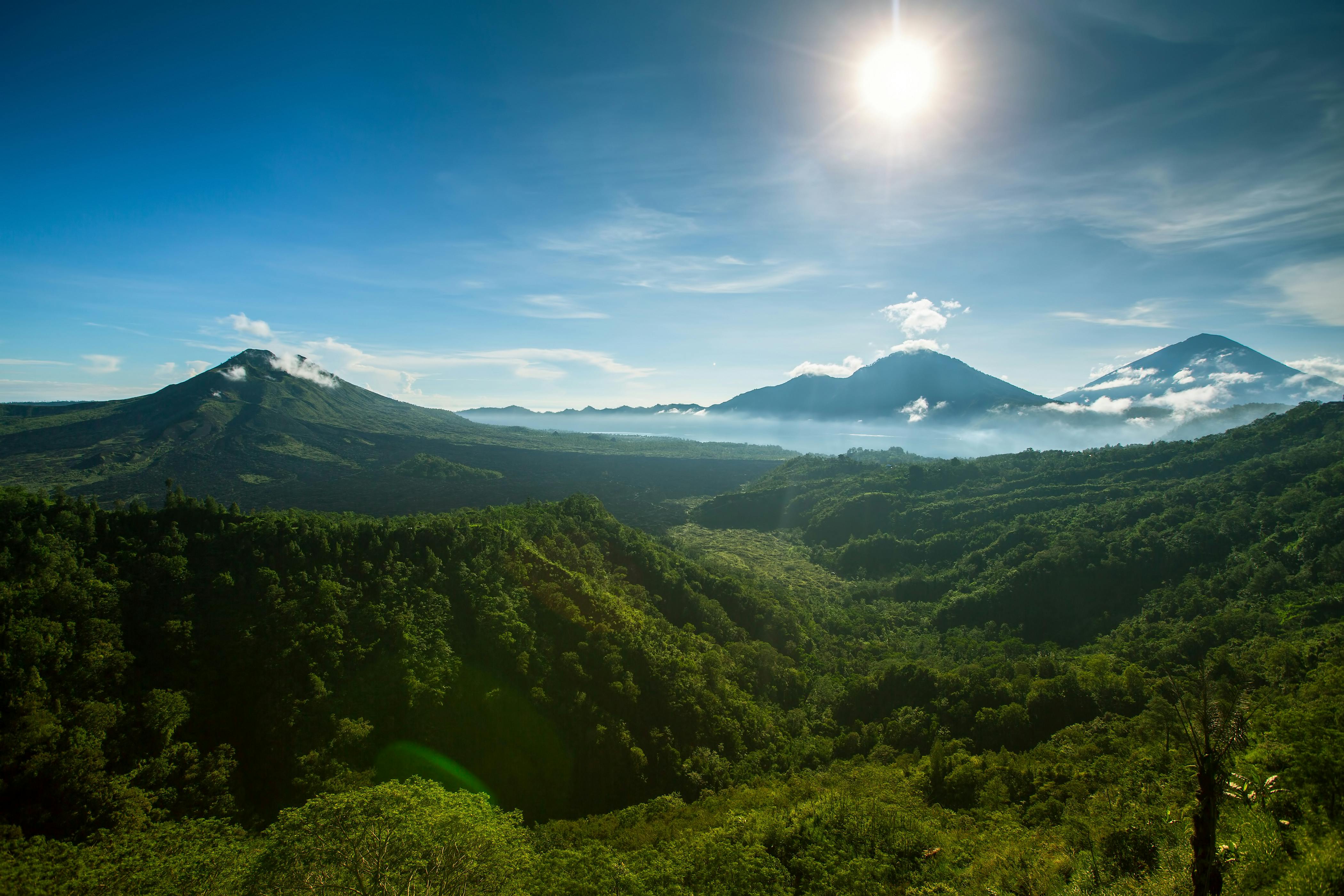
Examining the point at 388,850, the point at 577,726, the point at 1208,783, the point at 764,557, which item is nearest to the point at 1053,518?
the point at 764,557

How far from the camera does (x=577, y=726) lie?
3866 cm

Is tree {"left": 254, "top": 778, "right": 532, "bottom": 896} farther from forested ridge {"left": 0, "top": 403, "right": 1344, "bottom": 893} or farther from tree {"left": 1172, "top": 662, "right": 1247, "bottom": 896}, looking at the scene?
tree {"left": 1172, "top": 662, "right": 1247, "bottom": 896}

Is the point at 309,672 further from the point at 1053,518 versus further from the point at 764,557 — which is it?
the point at 1053,518

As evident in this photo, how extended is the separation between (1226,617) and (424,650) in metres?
79.7

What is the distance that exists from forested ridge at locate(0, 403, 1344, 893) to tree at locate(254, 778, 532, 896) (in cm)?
12

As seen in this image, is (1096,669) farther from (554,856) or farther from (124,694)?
(124,694)

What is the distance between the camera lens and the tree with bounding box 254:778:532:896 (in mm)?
A: 20812

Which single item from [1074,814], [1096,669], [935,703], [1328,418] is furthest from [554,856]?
[1328,418]

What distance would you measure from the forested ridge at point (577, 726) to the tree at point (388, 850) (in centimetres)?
12

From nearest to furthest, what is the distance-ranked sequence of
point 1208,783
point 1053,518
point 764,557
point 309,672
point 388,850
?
point 1208,783
point 388,850
point 309,672
point 1053,518
point 764,557

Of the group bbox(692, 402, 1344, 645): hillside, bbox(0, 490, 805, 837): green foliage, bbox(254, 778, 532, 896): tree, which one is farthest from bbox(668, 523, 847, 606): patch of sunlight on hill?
bbox(254, 778, 532, 896): tree

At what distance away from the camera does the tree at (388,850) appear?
20812 millimetres

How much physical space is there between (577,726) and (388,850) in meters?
17.6

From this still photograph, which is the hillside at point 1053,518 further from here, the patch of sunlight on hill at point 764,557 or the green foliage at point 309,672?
the green foliage at point 309,672
